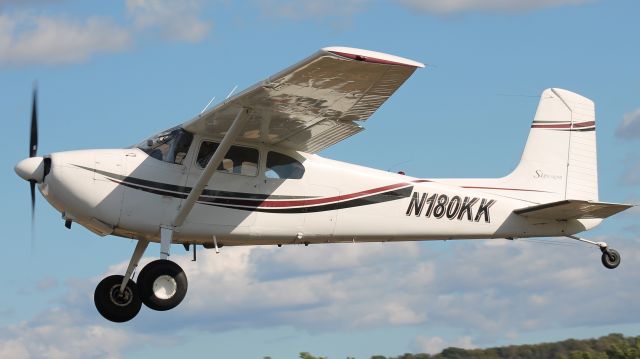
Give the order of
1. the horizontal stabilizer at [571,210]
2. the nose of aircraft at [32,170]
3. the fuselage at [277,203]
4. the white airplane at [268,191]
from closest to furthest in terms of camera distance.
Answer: the white airplane at [268,191], the nose of aircraft at [32,170], the fuselage at [277,203], the horizontal stabilizer at [571,210]

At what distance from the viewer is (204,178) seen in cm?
1379

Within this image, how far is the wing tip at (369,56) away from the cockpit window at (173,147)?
3168 mm

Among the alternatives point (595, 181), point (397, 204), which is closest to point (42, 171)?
point (397, 204)

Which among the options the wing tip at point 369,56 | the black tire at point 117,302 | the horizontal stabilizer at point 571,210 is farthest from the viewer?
the horizontal stabilizer at point 571,210

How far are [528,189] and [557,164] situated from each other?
0.65 meters

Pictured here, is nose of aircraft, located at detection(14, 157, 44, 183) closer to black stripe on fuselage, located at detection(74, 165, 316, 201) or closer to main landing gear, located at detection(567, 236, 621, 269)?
black stripe on fuselage, located at detection(74, 165, 316, 201)

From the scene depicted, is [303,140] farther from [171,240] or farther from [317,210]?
[171,240]

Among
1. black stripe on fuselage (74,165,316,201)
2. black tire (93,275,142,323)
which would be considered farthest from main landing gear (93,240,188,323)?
black stripe on fuselage (74,165,316,201)

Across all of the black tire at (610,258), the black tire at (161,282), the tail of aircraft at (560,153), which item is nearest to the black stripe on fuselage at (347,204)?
the black tire at (161,282)

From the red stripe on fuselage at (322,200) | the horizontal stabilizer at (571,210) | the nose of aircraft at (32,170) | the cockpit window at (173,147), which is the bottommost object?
the horizontal stabilizer at (571,210)

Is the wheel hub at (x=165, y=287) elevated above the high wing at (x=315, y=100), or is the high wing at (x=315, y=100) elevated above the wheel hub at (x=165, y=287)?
the high wing at (x=315, y=100)

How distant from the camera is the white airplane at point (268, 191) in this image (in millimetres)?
13578

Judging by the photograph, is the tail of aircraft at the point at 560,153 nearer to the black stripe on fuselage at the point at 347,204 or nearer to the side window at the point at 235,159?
the black stripe on fuselage at the point at 347,204

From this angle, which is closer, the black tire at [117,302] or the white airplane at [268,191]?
the white airplane at [268,191]
